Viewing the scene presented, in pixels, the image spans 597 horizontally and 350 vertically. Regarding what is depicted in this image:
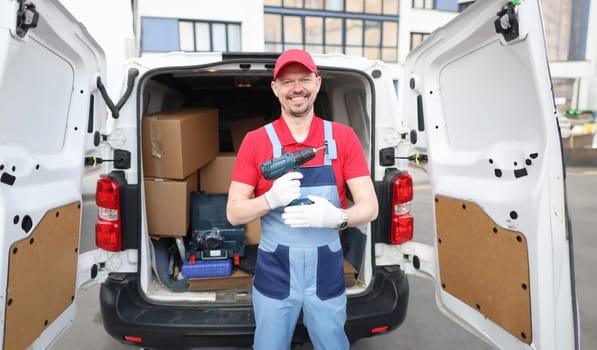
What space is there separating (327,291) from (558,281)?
0.92m

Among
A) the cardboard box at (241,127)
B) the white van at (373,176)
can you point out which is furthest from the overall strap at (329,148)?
the cardboard box at (241,127)

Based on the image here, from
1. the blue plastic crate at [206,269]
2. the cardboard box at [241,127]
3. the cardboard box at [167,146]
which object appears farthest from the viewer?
the cardboard box at [241,127]

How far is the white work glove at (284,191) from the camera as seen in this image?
5.20 feet

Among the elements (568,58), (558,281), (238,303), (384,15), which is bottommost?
(238,303)

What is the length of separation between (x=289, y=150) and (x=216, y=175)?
5.54 ft

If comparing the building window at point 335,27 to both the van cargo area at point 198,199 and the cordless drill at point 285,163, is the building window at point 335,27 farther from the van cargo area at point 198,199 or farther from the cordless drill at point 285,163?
the cordless drill at point 285,163

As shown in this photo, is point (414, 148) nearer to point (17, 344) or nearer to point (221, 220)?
Answer: point (221, 220)

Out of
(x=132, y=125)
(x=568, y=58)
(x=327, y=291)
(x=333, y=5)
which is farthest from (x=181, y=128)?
(x=568, y=58)

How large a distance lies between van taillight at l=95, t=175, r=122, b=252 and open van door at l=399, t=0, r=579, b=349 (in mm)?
1748

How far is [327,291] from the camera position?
1780 mm

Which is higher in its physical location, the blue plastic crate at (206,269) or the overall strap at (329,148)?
the overall strap at (329,148)

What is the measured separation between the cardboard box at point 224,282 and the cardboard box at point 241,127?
171 cm

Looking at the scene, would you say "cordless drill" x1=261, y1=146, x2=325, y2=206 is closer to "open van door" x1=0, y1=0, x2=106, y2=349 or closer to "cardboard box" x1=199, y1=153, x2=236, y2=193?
"open van door" x1=0, y1=0, x2=106, y2=349

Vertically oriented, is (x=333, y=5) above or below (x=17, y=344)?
above
